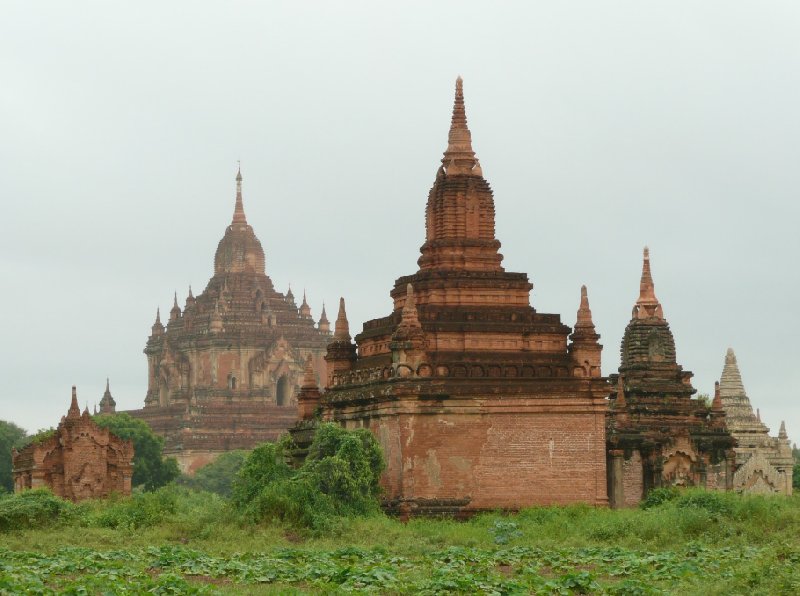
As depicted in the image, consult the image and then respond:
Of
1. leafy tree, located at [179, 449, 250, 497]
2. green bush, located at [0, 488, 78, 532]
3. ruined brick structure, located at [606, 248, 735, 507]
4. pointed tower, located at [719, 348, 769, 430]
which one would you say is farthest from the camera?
leafy tree, located at [179, 449, 250, 497]

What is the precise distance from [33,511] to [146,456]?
44.9 meters

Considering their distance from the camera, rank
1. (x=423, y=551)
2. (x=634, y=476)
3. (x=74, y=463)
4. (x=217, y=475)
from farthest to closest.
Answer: (x=217, y=475) → (x=74, y=463) → (x=634, y=476) → (x=423, y=551)

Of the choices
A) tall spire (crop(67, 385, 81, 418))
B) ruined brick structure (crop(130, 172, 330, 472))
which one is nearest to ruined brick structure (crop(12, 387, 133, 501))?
tall spire (crop(67, 385, 81, 418))

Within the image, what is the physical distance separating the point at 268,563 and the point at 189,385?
7176 cm

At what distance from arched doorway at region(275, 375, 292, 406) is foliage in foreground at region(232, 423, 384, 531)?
61.3 m

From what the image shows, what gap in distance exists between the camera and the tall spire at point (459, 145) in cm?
4344

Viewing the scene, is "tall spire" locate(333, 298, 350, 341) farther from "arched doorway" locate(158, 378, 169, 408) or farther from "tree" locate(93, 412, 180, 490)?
"arched doorway" locate(158, 378, 169, 408)

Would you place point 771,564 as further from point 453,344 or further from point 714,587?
point 453,344

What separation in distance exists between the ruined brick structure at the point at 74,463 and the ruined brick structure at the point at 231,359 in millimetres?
41508

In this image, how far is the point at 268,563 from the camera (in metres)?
30.4

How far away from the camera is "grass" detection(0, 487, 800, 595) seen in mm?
27297


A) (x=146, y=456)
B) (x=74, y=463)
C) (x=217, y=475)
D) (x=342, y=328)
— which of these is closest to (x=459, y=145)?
(x=342, y=328)

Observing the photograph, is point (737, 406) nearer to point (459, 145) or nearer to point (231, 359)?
point (459, 145)

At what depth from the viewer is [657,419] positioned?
49.2 meters
